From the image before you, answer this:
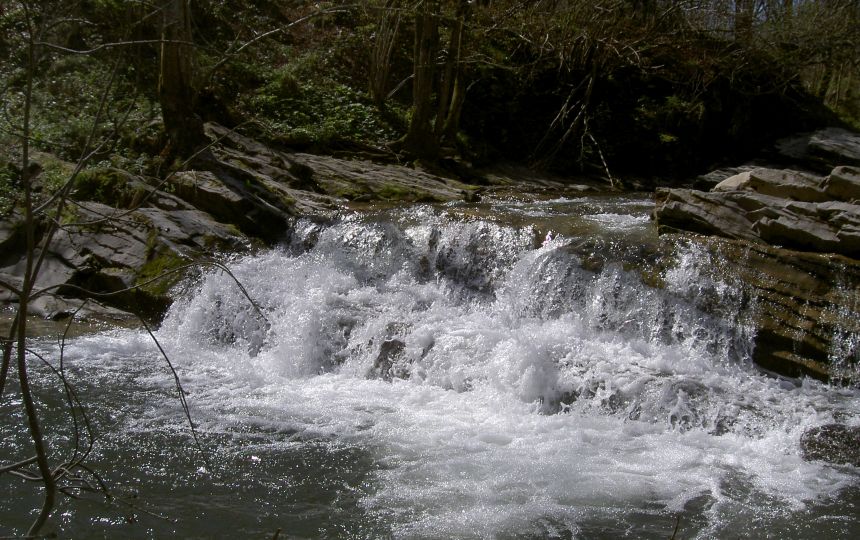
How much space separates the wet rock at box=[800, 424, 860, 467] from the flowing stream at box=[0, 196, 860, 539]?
0.30 ft

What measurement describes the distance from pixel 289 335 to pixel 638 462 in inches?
150

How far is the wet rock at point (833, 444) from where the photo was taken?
5.53 metres

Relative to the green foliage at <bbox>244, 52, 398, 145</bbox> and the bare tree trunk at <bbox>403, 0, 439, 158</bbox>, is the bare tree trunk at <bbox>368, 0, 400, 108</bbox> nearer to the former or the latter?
the green foliage at <bbox>244, 52, 398, 145</bbox>

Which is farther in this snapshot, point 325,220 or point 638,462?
point 325,220

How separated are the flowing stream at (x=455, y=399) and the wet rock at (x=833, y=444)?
0.30ft

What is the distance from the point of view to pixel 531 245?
850 centimetres

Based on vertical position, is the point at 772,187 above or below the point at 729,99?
below

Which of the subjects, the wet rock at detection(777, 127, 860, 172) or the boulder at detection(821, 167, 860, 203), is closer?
the boulder at detection(821, 167, 860, 203)

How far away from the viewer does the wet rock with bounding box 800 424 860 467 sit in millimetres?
5531

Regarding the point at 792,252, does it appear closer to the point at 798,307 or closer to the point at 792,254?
the point at 792,254

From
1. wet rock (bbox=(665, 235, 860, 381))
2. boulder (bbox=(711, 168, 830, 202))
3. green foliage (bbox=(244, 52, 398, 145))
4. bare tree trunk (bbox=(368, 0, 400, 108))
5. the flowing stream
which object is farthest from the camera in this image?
bare tree trunk (bbox=(368, 0, 400, 108))

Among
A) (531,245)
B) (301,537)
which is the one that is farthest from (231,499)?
(531,245)

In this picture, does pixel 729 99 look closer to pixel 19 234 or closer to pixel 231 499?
pixel 19 234

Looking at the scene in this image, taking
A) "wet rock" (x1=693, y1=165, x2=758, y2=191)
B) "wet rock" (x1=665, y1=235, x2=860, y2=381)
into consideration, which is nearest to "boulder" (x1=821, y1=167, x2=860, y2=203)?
"wet rock" (x1=665, y1=235, x2=860, y2=381)
